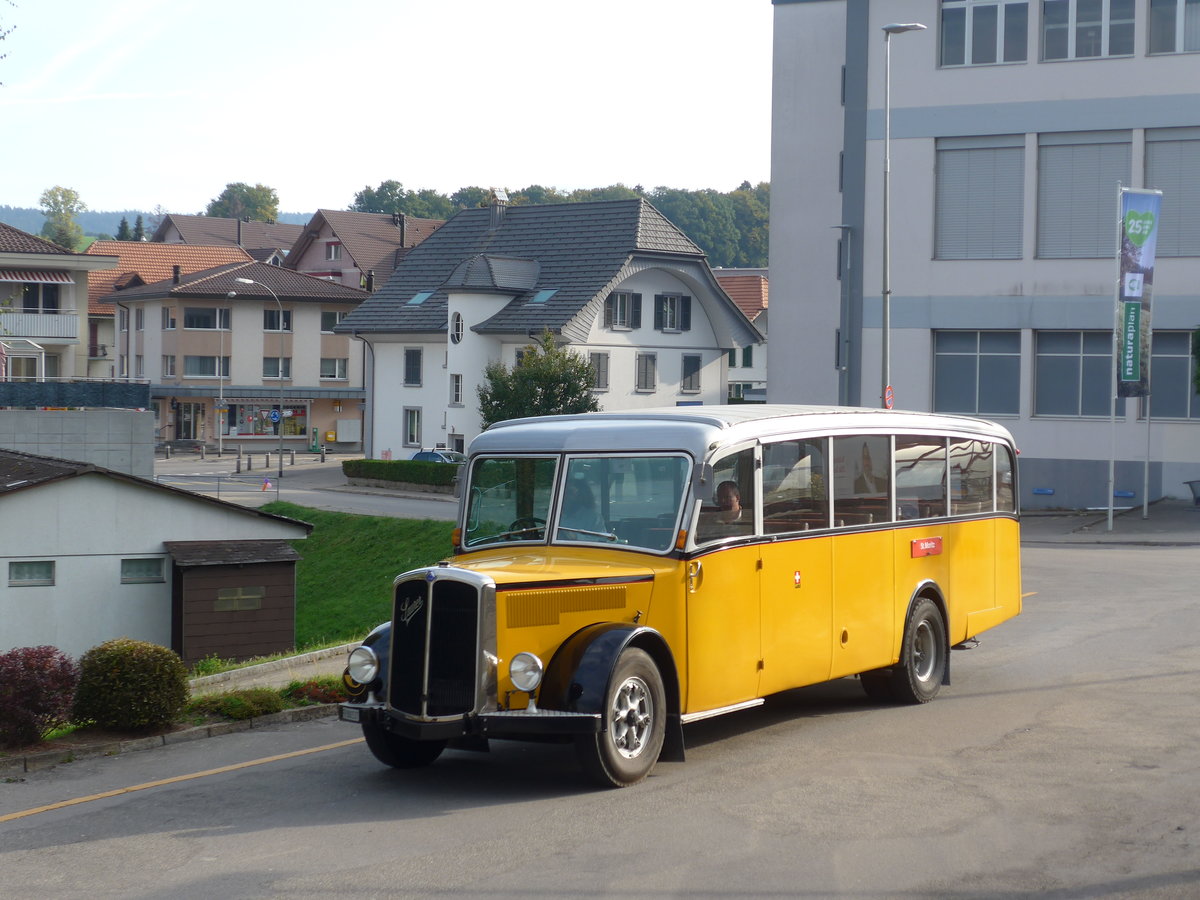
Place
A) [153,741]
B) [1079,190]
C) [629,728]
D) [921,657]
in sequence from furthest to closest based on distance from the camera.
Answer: [1079,190] → [921,657] → [153,741] → [629,728]

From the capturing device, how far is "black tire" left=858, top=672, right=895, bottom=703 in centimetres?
1305

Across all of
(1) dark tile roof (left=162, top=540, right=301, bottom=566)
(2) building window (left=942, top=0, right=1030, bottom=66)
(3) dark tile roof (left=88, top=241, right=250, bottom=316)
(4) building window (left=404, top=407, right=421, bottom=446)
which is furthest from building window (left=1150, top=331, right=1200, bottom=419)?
(3) dark tile roof (left=88, top=241, right=250, bottom=316)

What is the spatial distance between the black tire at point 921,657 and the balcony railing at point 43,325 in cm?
4707

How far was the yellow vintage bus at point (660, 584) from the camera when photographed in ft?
31.4

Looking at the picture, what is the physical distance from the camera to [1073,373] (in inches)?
1566

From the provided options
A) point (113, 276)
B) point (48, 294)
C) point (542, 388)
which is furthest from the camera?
point (113, 276)

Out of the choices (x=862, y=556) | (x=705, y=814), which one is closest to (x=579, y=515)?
(x=705, y=814)

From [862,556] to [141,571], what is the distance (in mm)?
17586

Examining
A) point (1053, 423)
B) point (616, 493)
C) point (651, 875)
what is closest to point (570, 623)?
point (616, 493)

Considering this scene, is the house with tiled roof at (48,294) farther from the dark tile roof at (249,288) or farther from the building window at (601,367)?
the dark tile roof at (249,288)

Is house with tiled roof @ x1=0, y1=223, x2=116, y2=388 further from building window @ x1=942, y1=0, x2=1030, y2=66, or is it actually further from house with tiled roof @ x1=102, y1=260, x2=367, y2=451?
building window @ x1=942, y1=0, x2=1030, y2=66

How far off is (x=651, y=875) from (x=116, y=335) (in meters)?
88.7

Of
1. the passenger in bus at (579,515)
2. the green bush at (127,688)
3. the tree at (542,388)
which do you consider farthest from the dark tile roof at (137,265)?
the passenger in bus at (579,515)

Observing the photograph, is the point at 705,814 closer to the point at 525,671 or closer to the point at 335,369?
the point at 525,671
